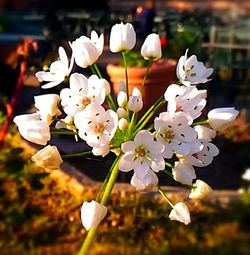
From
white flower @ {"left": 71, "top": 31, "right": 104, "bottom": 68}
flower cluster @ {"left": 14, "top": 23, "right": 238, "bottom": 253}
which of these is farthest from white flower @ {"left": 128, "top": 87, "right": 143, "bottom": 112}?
white flower @ {"left": 71, "top": 31, "right": 104, "bottom": 68}

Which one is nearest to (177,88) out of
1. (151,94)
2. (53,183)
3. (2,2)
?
(151,94)

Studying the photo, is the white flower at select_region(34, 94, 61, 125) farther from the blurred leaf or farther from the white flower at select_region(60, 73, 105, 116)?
the blurred leaf

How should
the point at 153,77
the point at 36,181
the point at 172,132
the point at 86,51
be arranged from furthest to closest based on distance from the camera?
1. the point at 153,77
2. the point at 36,181
3. the point at 86,51
4. the point at 172,132

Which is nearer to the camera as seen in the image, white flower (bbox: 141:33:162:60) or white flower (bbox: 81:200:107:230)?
white flower (bbox: 81:200:107:230)

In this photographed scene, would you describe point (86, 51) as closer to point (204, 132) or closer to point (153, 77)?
point (204, 132)

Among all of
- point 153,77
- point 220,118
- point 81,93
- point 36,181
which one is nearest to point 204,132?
point 220,118

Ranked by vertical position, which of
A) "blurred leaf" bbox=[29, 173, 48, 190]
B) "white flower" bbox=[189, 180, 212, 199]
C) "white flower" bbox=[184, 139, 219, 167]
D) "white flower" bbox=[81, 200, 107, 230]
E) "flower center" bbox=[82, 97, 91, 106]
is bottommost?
"blurred leaf" bbox=[29, 173, 48, 190]
